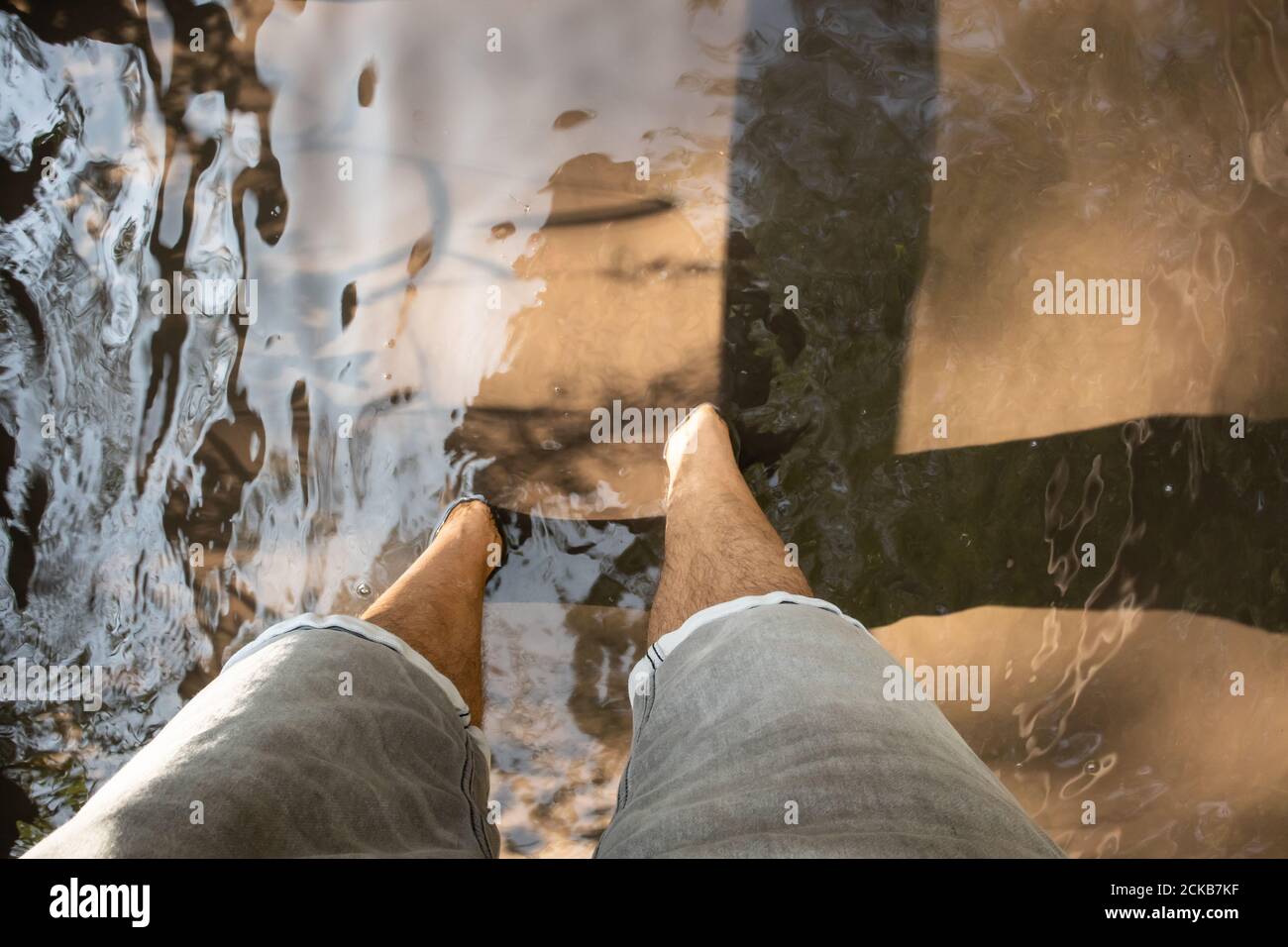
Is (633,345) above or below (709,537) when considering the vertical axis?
above

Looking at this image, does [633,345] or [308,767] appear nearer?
[308,767]

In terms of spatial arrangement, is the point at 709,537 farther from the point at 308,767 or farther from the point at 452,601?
the point at 308,767

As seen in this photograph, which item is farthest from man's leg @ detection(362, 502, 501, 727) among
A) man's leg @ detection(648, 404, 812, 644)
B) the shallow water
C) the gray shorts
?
man's leg @ detection(648, 404, 812, 644)

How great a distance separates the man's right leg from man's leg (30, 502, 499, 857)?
236 mm

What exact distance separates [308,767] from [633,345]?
1.03 m

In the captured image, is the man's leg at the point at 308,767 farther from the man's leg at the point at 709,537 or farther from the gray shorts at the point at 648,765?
the man's leg at the point at 709,537

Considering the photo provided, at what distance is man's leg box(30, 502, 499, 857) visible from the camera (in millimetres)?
667

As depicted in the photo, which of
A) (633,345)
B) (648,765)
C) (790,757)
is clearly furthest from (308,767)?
(633,345)

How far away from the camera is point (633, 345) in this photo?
154cm

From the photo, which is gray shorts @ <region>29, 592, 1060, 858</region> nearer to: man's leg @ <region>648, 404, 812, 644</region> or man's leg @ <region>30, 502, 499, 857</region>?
man's leg @ <region>30, 502, 499, 857</region>

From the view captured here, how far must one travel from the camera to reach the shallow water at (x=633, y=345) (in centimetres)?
152
